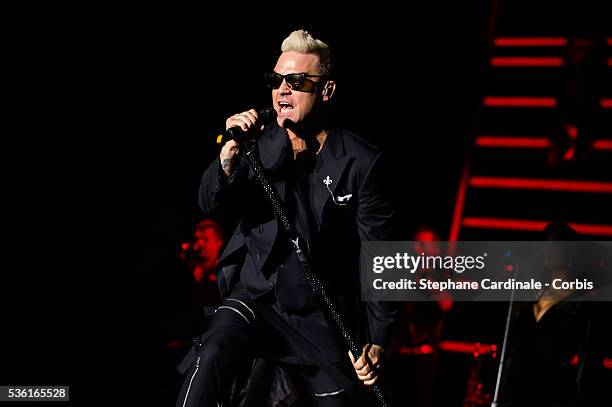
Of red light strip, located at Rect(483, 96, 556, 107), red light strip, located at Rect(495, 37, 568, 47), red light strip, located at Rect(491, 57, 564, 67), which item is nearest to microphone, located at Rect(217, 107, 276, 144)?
red light strip, located at Rect(483, 96, 556, 107)

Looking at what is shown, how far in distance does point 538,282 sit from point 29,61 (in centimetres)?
441

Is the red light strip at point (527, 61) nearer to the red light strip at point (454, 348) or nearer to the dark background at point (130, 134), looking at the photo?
the dark background at point (130, 134)

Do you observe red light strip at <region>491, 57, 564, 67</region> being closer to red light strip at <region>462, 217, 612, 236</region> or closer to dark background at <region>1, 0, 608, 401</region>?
dark background at <region>1, 0, 608, 401</region>

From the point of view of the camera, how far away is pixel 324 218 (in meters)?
3.76

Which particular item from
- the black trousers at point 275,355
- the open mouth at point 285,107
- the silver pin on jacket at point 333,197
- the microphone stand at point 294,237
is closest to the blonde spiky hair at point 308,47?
the open mouth at point 285,107

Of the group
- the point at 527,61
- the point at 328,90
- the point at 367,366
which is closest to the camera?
the point at 367,366

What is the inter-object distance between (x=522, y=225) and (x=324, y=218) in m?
5.86

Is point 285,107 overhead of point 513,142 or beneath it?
beneath

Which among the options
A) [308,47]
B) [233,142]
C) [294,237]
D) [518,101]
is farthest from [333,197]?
[518,101]

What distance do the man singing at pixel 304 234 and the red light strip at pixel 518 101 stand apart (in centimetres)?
638

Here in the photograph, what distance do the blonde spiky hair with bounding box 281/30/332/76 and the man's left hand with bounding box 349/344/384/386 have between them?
4.51 ft

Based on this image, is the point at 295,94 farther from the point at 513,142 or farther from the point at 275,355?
the point at 513,142

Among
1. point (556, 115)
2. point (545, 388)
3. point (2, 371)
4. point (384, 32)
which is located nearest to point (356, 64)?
point (384, 32)

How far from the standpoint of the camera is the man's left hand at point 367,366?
3594 millimetres
